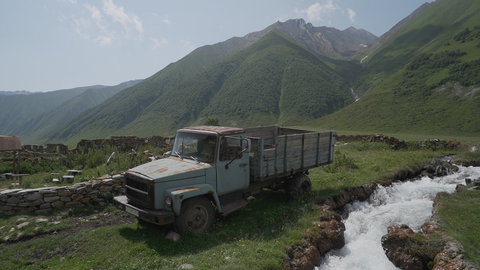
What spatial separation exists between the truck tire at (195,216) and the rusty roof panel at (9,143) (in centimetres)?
852

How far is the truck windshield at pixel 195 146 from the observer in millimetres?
7840

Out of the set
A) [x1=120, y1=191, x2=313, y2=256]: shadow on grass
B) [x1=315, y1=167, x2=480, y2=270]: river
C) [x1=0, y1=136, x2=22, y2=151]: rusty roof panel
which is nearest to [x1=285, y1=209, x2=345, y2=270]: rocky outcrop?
[x1=315, y1=167, x2=480, y2=270]: river

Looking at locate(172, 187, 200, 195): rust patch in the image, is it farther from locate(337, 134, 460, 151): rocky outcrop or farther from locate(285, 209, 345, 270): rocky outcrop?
locate(337, 134, 460, 151): rocky outcrop

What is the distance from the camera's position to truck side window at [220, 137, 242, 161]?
25.9ft

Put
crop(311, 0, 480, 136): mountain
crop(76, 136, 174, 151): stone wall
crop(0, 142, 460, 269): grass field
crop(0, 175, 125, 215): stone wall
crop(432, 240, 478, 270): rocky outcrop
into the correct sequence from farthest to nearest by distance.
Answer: crop(311, 0, 480, 136): mountain → crop(76, 136, 174, 151): stone wall → crop(0, 175, 125, 215): stone wall → crop(432, 240, 478, 270): rocky outcrop → crop(0, 142, 460, 269): grass field

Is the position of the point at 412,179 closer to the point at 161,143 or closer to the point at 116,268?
the point at 116,268

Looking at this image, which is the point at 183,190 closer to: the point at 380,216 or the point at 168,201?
the point at 168,201

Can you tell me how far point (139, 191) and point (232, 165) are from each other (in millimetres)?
2401

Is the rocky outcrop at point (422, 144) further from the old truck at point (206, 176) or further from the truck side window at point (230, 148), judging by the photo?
the truck side window at point (230, 148)

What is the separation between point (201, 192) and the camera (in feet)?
23.5

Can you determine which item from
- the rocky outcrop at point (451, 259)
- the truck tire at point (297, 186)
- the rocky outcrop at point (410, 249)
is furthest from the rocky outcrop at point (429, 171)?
the rocky outcrop at point (451, 259)

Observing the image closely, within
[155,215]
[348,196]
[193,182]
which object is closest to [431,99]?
[348,196]

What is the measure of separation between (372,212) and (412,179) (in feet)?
17.4

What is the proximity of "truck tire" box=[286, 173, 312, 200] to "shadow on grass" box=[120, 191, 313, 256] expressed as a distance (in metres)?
0.25
